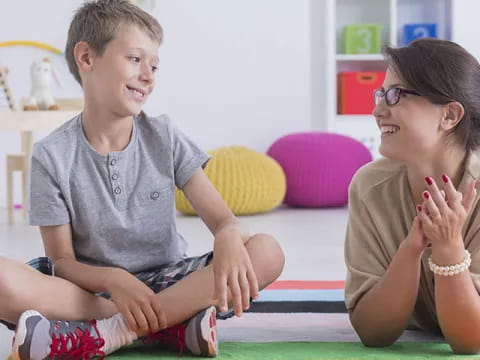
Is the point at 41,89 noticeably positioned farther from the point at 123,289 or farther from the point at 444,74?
the point at 444,74

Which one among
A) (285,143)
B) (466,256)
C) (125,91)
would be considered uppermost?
(125,91)

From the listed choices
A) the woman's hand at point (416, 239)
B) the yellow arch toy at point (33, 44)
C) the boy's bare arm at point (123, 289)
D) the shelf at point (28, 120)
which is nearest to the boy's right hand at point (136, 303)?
the boy's bare arm at point (123, 289)

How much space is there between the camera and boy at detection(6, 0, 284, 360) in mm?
1411

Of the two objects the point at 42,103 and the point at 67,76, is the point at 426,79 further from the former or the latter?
the point at 67,76

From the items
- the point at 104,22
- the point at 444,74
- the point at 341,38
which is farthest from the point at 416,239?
the point at 341,38

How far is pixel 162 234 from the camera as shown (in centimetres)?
161

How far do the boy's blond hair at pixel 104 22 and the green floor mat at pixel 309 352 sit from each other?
0.56 metres

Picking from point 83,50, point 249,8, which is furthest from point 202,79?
point 83,50

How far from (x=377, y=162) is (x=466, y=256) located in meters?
0.32

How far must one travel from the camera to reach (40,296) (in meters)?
1.41

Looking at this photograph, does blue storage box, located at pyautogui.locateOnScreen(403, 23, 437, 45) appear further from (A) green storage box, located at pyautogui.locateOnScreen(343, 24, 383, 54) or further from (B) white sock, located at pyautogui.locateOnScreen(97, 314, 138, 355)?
(B) white sock, located at pyautogui.locateOnScreen(97, 314, 138, 355)

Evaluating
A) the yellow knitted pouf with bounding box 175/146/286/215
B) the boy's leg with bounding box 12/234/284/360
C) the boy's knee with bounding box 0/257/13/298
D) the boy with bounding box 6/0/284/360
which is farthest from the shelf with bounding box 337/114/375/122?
the boy's knee with bounding box 0/257/13/298

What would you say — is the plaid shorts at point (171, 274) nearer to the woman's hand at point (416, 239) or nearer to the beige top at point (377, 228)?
the beige top at point (377, 228)

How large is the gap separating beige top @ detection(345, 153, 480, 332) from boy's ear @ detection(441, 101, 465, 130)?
0.07 metres
